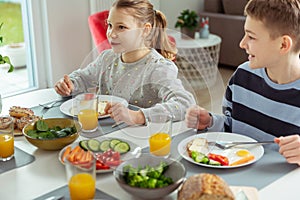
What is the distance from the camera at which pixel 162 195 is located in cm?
114

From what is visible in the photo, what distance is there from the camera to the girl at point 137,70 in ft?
5.10

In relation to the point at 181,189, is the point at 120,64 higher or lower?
higher

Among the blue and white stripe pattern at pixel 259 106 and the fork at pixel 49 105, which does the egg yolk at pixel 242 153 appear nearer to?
the blue and white stripe pattern at pixel 259 106

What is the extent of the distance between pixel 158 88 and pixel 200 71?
6.1 inches

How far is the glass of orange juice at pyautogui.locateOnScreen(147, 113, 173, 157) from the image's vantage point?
52.9 inches

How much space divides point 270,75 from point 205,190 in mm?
696

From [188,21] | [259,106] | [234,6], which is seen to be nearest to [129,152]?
[259,106]

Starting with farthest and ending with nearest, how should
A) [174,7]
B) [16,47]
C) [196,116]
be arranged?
[174,7] < [16,47] < [196,116]

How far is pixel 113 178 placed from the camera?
128 cm

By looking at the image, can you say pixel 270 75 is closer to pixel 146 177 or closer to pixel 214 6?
pixel 146 177

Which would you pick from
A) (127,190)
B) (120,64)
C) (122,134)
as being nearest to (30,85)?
(120,64)

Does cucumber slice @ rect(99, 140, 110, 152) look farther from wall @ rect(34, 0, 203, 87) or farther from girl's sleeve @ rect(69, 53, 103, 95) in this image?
wall @ rect(34, 0, 203, 87)

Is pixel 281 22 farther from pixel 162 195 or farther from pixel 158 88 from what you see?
pixel 162 195

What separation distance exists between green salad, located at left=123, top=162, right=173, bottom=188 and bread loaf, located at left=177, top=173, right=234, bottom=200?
0.06 metres
